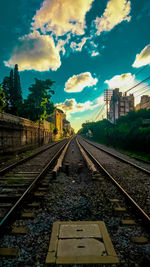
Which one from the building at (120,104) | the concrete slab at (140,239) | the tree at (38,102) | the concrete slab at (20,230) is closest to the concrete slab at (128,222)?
the concrete slab at (140,239)

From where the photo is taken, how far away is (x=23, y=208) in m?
3.53

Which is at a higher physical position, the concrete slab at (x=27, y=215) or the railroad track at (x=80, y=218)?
the concrete slab at (x=27, y=215)

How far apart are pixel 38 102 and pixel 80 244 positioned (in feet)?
82.4

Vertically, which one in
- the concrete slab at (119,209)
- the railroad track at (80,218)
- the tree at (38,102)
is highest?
the tree at (38,102)

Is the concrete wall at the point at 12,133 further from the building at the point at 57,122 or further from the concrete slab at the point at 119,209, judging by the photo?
the building at the point at 57,122

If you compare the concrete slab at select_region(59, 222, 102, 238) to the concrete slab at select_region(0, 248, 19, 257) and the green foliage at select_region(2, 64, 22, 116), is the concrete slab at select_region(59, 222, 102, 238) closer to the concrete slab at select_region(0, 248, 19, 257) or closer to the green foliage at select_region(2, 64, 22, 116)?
the concrete slab at select_region(0, 248, 19, 257)

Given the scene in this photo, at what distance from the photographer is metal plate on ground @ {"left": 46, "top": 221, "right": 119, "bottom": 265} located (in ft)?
6.57

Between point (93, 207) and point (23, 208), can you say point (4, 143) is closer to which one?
point (23, 208)

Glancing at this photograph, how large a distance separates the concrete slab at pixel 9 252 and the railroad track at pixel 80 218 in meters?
0.05

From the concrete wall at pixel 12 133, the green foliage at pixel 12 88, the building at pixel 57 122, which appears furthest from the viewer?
the building at pixel 57 122

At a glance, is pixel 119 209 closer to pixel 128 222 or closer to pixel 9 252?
pixel 128 222

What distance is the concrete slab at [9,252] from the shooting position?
83.7 inches

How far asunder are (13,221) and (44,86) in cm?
2607

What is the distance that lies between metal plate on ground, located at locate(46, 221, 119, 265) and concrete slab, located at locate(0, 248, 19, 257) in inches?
22.4
